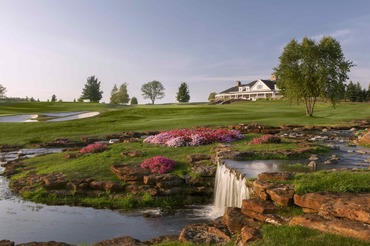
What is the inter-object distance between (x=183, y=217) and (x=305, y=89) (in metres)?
38.8

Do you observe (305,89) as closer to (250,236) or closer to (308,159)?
(308,159)

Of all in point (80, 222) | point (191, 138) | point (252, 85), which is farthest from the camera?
point (252, 85)

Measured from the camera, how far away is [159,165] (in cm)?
1739

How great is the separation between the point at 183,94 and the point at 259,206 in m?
129

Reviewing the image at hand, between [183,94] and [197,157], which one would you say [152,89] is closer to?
[183,94]

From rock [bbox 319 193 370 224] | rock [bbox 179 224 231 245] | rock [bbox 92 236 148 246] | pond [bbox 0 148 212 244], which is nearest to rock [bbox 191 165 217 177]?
pond [bbox 0 148 212 244]

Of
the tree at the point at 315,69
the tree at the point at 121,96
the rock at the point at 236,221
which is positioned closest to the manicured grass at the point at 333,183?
the rock at the point at 236,221

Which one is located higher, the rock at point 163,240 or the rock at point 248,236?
the rock at point 248,236

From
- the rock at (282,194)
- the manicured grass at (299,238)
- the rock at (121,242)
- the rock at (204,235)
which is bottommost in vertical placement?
the rock at (121,242)

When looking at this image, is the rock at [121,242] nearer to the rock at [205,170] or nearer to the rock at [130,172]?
the rock at [130,172]

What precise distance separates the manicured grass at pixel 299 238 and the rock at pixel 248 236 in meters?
0.16

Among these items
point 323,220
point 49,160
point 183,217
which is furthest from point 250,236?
point 49,160

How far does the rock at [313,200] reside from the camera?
9258 mm

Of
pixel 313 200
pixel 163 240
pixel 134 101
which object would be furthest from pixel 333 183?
pixel 134 101
